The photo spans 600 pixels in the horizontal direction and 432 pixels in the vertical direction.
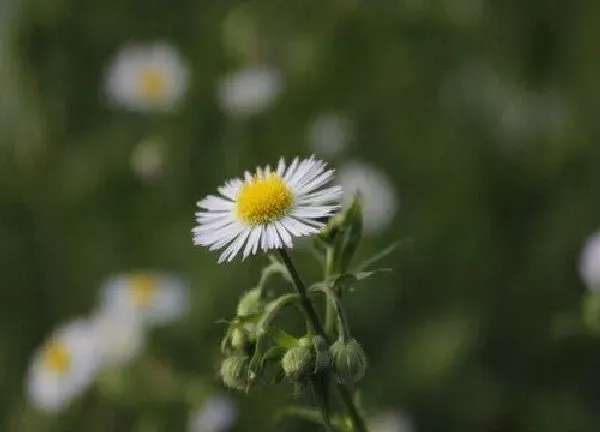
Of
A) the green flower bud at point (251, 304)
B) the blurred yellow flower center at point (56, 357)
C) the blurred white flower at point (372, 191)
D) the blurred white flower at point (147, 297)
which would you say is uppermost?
the green flower bud at point (251, 304)

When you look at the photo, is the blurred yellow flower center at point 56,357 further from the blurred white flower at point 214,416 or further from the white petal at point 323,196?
the white petal at point 323,196

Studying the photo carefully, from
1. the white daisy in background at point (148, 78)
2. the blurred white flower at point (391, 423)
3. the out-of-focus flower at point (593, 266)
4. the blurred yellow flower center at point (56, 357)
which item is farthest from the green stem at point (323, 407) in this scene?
the white daisy in background at point (148, 78)

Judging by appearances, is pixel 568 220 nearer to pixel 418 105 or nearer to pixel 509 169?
pixel 509 169

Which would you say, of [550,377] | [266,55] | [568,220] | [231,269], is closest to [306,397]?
[231,269]

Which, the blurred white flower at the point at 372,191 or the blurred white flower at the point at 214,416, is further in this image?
the blurred white flower at the point at 372,191

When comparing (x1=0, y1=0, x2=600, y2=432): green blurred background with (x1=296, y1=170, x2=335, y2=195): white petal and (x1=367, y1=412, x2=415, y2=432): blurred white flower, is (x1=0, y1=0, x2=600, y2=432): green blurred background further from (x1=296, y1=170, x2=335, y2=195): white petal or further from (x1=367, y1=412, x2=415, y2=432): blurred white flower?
(x1=296, y1=170, x2=335, y2=195): white petal

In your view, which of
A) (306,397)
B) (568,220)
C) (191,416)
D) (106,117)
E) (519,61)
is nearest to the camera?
(191,416)
